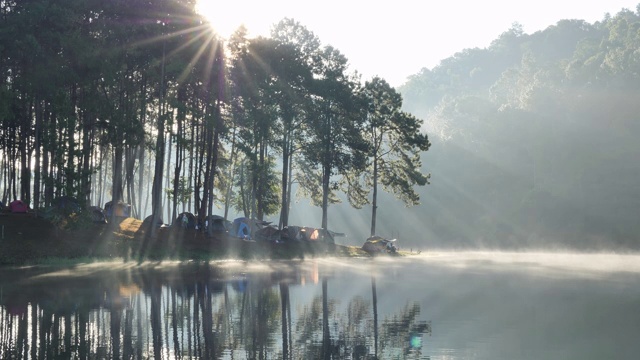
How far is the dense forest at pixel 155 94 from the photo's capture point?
186ft

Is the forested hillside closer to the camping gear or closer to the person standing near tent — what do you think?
the camping gear

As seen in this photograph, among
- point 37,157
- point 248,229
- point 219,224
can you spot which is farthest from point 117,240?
point 219,224

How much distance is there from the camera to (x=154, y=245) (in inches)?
2371

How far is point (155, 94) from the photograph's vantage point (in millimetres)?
66812

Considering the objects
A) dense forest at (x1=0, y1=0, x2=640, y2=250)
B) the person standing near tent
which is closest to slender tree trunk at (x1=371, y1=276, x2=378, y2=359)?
dense forest at (x1=0, y1=0, x2=640, y2=250)

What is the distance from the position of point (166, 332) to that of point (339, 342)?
5.48m

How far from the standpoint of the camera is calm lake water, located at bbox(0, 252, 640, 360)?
19.5 m

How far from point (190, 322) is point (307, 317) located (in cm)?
435

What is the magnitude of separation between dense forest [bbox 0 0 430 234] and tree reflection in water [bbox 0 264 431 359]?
21.6 metres

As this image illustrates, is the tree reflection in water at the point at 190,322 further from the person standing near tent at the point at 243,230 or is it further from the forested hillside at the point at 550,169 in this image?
the forested hillside at the point at 550,169

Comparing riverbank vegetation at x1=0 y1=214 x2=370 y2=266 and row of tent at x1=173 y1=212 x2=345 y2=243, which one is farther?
row of tent at x1=173 y1=212 x2=345 y2=243

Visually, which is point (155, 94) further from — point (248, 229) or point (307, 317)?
point (307, 317)

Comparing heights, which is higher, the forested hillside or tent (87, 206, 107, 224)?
the forested hillside

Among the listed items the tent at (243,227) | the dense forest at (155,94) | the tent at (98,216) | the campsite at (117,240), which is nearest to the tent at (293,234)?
the campsite at (117,240)
